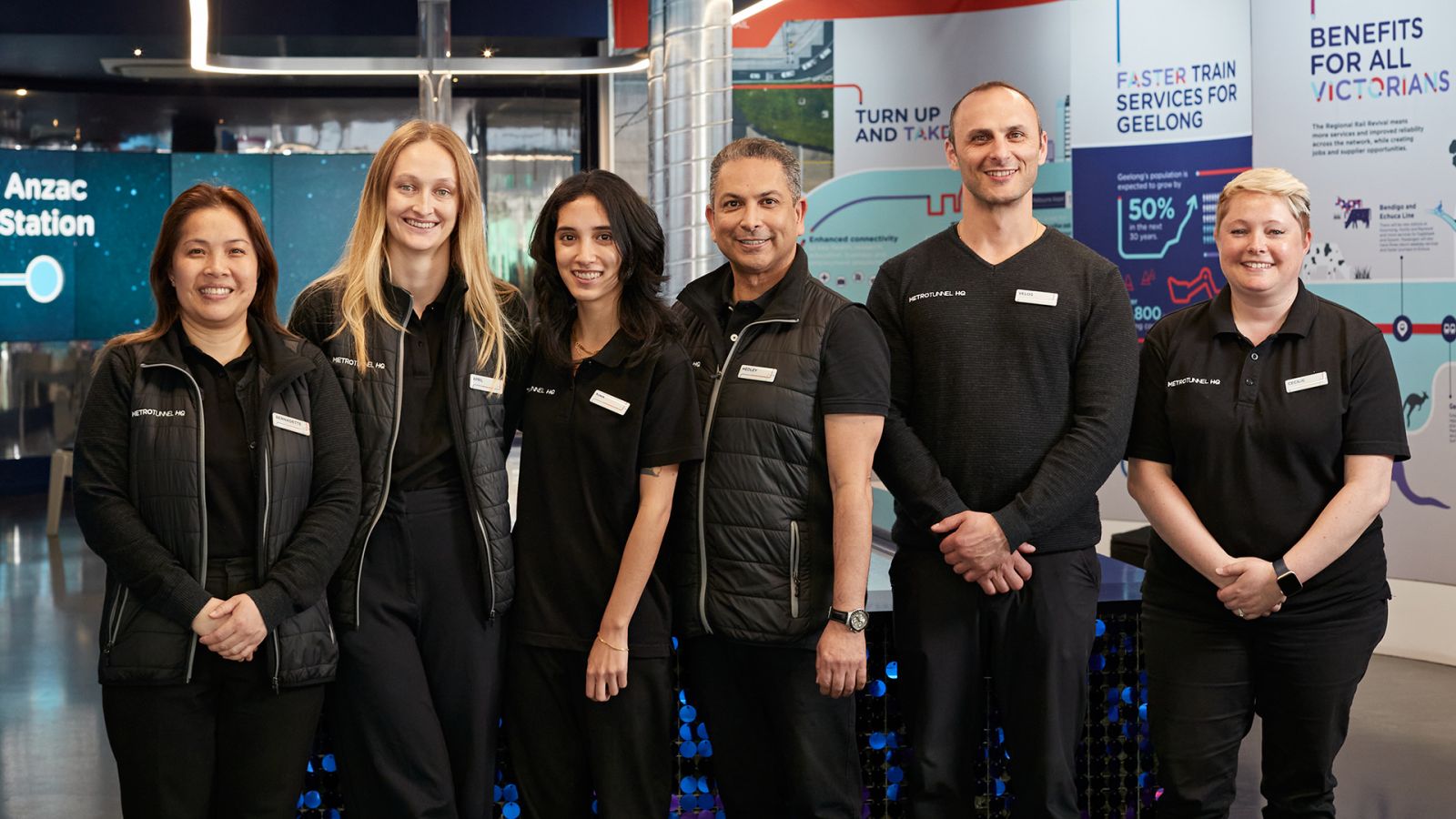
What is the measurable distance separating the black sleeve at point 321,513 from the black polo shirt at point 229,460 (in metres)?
0.09

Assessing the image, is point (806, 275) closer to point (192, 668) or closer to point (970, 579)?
point (970, 579)

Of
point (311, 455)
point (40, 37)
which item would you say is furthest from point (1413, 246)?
point (40, 37)

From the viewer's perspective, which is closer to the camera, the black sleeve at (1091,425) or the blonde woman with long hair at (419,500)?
the blonde woman with long hair at (419,500)

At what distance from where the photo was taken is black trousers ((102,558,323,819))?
7.60 ft

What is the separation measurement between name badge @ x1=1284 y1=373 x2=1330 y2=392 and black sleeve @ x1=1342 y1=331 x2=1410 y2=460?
0.18ft

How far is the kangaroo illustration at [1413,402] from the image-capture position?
19.0 feet

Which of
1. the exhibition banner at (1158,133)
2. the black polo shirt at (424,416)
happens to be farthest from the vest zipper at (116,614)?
the exhibition banner at (1158,133)

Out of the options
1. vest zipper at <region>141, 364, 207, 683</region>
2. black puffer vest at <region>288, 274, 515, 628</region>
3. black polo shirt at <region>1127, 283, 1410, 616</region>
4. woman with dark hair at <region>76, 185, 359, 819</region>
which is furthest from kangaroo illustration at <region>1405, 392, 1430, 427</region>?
vest zipper at <region>141, 364, 207, 683</region>

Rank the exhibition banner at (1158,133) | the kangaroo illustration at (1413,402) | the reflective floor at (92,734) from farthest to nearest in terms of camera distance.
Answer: the exhibition banner at (1158,133) < the kangaroo illustration at (1413,402) < the reflective floor at (92,734)

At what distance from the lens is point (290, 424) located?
2402 mm

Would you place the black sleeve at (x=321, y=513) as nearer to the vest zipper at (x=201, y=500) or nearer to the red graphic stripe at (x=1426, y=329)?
the vest zipper at (x=201, y=500)

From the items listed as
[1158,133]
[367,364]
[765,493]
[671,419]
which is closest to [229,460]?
[367,364]

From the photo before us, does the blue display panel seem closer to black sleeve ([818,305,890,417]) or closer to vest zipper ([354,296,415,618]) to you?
vest zipper ([354,296,415,618])

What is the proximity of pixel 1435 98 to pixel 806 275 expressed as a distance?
4302mm
